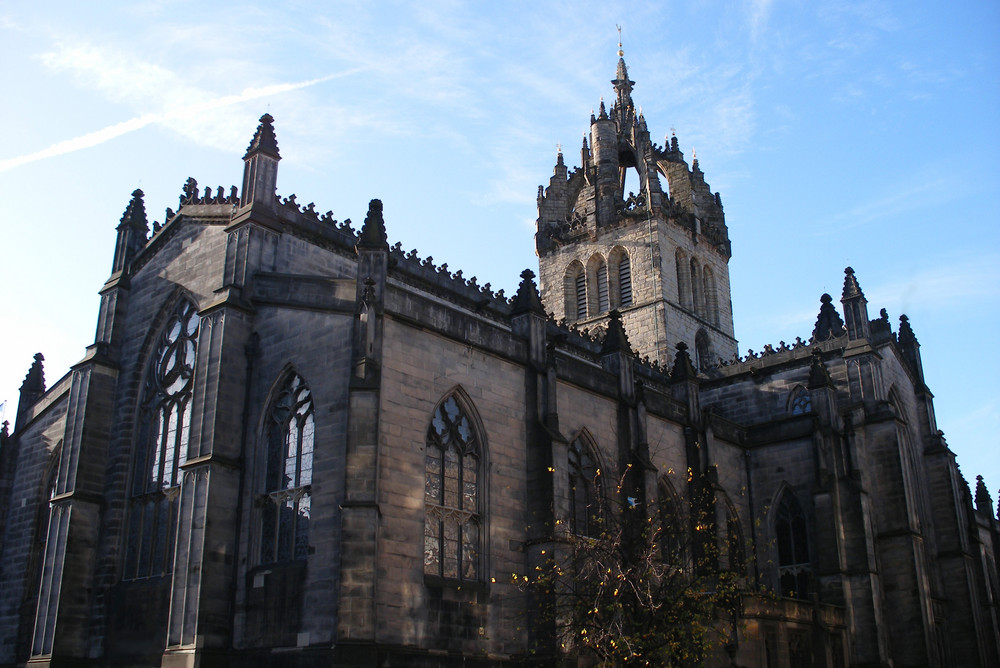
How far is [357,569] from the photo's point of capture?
1894 cm

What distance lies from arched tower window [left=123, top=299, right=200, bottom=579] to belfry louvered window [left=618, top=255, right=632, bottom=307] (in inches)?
1110

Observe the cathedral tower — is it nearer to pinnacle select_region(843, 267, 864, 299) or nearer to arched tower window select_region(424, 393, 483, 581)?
pinnacle select_region(843, 267, 864, 299)

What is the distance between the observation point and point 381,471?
2064 cm

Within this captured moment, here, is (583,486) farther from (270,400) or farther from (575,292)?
(575,292)

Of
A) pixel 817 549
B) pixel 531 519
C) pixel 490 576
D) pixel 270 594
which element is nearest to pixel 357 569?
pixel 270 594

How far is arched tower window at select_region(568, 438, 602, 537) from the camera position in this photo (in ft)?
85.5

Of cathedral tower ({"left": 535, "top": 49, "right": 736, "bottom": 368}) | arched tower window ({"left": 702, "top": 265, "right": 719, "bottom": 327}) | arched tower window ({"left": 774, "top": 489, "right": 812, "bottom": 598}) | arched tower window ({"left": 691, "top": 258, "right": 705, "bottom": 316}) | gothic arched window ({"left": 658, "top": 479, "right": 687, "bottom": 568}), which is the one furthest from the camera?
arched tower window ({"left": 702, "top": 265, "right": 719, "bottom": 327})

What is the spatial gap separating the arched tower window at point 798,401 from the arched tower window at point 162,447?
78.0ft

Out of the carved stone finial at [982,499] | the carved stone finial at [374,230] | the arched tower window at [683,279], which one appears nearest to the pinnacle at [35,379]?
the carved stone finial at [374,230]

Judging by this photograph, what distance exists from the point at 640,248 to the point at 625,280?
189 cm

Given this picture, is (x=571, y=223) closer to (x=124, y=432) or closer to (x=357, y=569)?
(x=124, y=432)

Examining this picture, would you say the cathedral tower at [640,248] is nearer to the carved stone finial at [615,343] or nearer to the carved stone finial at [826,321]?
the carved stone finial at [826,321]

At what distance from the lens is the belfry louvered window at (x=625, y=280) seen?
50.5m

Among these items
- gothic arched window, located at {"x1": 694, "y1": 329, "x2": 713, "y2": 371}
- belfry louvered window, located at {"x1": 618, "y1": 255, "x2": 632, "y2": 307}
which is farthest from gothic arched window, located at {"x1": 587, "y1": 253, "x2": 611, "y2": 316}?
gothic arched window, located at {"x1": 694, "y1": 329, "x2": 713, "y2": 371}
